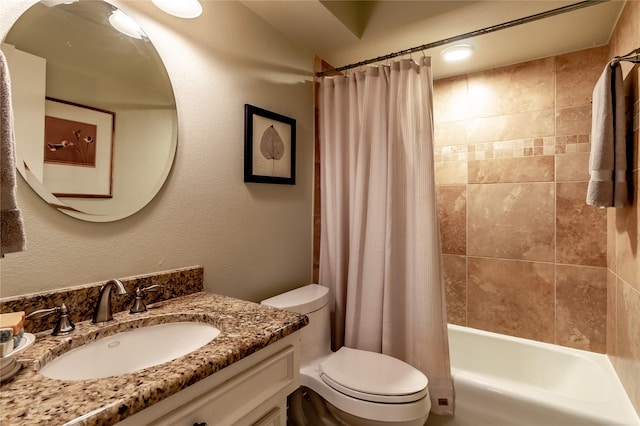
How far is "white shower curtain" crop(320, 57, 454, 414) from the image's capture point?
62.8 inches

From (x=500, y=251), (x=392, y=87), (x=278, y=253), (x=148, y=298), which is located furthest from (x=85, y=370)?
(x=500, y=251)

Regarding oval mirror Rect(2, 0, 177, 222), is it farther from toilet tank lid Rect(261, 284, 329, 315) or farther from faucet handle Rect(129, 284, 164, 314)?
toilet tank lid Rect(261, 284, 329, 315)

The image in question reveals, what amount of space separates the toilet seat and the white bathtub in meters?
0.38

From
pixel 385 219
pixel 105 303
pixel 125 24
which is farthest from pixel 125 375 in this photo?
pixel 385 219

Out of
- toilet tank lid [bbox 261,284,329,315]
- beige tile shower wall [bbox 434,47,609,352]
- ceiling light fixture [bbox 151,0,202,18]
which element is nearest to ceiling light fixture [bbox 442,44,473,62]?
beige tile shower wall [bbox 434,47,609,352]

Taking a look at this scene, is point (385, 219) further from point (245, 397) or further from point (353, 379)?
point (245, 397)

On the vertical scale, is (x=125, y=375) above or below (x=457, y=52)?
below

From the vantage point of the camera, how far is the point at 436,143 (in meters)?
2.45

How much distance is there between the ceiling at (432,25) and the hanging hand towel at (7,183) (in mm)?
1179

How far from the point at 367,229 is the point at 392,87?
78 cm

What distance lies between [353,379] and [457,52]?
194 cm

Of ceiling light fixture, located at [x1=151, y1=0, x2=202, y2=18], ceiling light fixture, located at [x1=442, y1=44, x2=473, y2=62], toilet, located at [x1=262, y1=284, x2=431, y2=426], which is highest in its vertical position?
ceiling light fixture, located at [x1=442, y1=44, x2=473, y2=62]

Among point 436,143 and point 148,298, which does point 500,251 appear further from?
point 148,298

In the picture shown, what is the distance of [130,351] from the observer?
3.18 feet
